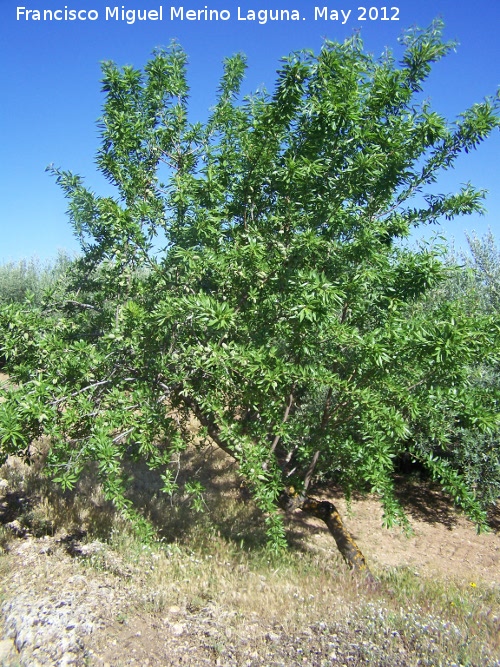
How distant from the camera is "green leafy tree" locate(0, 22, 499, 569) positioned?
415cm

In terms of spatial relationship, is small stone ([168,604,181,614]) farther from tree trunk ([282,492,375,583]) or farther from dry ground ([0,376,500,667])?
tree trunk ([282,492,375,583])

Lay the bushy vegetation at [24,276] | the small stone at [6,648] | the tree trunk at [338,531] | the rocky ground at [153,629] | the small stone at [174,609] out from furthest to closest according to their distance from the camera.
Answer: the bushy vegetation at [24,276]
the tree trunk at [338,531]
the small stone at [174,609]
the small stone at [6,648]
the rocky ground at [153,629]

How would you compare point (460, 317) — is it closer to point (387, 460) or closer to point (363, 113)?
point (387, 460)

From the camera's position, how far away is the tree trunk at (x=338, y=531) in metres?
5.56

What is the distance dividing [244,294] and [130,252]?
44.5 inches

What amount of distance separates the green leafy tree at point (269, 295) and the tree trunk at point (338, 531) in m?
0.60

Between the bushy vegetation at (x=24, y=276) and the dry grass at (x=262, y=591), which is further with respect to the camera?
the bushy vegetation at (x=24, y=276)

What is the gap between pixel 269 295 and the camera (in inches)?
179

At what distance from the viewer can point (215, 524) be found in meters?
7.06

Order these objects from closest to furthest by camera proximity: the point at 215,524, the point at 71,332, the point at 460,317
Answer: the point at 460,317 → the point at 71,332 → the point at 215,524

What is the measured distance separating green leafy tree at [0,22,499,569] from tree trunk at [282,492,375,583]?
1.96ft

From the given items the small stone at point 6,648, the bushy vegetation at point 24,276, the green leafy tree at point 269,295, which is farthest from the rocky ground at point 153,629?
Result: the bushy vegetation at point 24,276

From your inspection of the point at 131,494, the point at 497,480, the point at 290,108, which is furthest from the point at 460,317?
the point at 131,494

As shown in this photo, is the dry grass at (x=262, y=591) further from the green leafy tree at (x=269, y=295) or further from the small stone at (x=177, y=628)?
the green leafy tree at (x=269, y=295)
